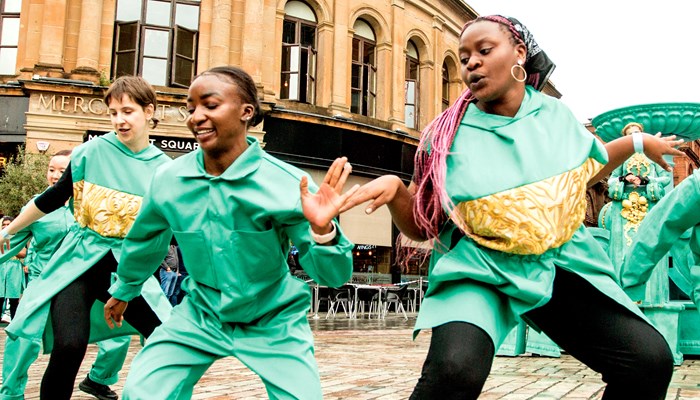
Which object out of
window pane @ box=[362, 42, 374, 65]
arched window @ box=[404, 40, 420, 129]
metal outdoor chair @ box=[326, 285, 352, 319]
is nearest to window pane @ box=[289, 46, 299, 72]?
window pane @ box=[362, 42, 374, 65]

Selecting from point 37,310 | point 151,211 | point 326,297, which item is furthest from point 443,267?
point 326,297

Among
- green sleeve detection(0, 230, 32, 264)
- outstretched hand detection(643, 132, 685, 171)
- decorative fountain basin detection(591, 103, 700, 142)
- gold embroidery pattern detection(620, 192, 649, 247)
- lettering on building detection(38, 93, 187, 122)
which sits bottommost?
green sleeve detection(0, 230, 32, 264)

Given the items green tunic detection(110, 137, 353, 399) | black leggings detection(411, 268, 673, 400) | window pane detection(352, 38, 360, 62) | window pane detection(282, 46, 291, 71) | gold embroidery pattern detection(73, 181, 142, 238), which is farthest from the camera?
window pane detection(352, 38, 360, 62)

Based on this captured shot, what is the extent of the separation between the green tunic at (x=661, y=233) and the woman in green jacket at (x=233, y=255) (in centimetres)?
301

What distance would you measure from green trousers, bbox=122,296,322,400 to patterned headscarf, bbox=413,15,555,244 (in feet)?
2.15

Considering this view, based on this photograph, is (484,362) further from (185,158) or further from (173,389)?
(185,158)

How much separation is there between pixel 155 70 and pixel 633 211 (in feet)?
50.5

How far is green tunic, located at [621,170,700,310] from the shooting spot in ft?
15.9

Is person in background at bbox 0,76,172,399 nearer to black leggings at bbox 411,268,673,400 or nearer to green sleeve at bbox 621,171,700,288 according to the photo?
black leggings at bbox 411,268,673,400

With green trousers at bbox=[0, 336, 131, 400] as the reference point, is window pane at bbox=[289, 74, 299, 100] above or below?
above

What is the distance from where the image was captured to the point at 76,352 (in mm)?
3764

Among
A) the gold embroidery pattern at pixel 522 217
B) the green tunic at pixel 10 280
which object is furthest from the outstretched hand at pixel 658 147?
the green tunic at pixel 10 280

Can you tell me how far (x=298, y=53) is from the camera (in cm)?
2228

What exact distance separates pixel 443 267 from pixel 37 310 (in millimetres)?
2525
